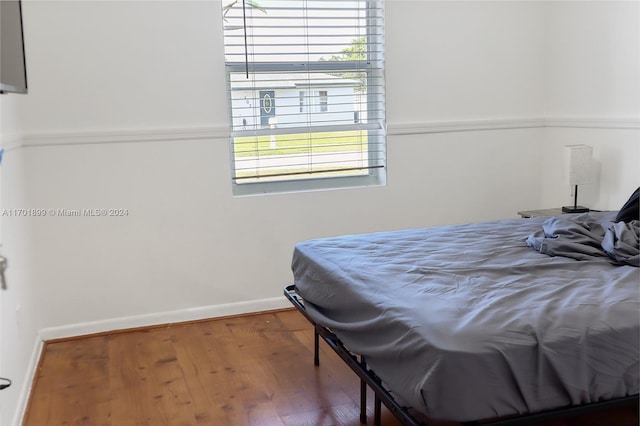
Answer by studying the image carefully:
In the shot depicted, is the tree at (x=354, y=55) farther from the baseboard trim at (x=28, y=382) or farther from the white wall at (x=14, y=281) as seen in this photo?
the baseboard trim at (x=28, y=382)

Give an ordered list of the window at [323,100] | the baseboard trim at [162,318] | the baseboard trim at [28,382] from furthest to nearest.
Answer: the window at [323,100], the baseboard trim at [162,318], the baseboard trim at [28,382]

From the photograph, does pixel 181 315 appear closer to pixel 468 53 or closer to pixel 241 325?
pixel 241 325

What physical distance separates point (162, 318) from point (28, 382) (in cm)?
96

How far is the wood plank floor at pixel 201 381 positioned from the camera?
2590mm

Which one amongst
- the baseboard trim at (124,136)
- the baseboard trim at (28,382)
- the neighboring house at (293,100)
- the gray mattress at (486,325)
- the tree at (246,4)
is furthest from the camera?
the neighboring house at (293,100)

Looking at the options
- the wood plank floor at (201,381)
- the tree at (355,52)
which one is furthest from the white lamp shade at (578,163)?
the wood plank floor at (201,381)

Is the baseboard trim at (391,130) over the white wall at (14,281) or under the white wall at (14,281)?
over

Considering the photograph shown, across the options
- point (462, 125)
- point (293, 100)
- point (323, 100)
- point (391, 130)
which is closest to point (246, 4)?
point (293, 100)

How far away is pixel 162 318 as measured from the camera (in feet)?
12.2

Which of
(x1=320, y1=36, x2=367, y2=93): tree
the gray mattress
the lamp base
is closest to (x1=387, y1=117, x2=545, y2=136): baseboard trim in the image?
(x1=320, y1=36, x2=367, y2=93): tree

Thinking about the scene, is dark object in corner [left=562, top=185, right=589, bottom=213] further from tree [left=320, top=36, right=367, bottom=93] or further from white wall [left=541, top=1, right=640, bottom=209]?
tree [left=320, top=36, right=367, bottom=93]

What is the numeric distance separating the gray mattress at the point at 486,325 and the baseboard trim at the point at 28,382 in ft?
4.07

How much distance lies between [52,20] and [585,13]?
10.3 feet

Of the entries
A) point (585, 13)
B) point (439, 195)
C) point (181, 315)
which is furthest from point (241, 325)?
point (585, 13)
